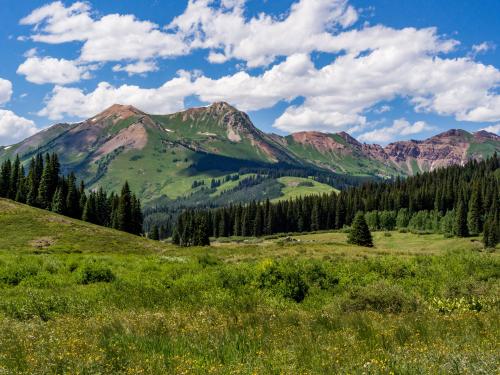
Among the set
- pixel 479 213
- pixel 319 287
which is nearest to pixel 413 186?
pixel 479 213

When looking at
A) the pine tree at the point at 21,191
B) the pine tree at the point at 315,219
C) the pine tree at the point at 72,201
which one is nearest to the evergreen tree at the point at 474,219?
the pine tree at the point at 315,219

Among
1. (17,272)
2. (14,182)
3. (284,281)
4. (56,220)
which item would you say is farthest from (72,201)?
(284,281)

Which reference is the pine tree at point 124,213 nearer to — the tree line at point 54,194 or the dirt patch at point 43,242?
the tree line at point 54,194

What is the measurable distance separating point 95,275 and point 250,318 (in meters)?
11.7

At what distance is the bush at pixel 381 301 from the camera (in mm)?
14078

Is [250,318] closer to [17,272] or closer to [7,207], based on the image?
[17,272]

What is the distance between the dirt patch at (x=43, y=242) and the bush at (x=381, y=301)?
144 ft

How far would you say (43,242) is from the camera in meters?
50.2

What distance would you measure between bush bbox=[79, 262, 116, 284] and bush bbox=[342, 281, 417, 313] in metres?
12.5

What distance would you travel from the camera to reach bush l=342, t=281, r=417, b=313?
46.2ft

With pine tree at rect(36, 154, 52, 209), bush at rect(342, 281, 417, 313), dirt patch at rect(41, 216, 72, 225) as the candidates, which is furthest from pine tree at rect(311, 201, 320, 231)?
bush at rect(342, 281, 417, 313)

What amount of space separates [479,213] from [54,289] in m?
144

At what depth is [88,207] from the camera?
102m

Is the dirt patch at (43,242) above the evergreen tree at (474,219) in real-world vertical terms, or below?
below
